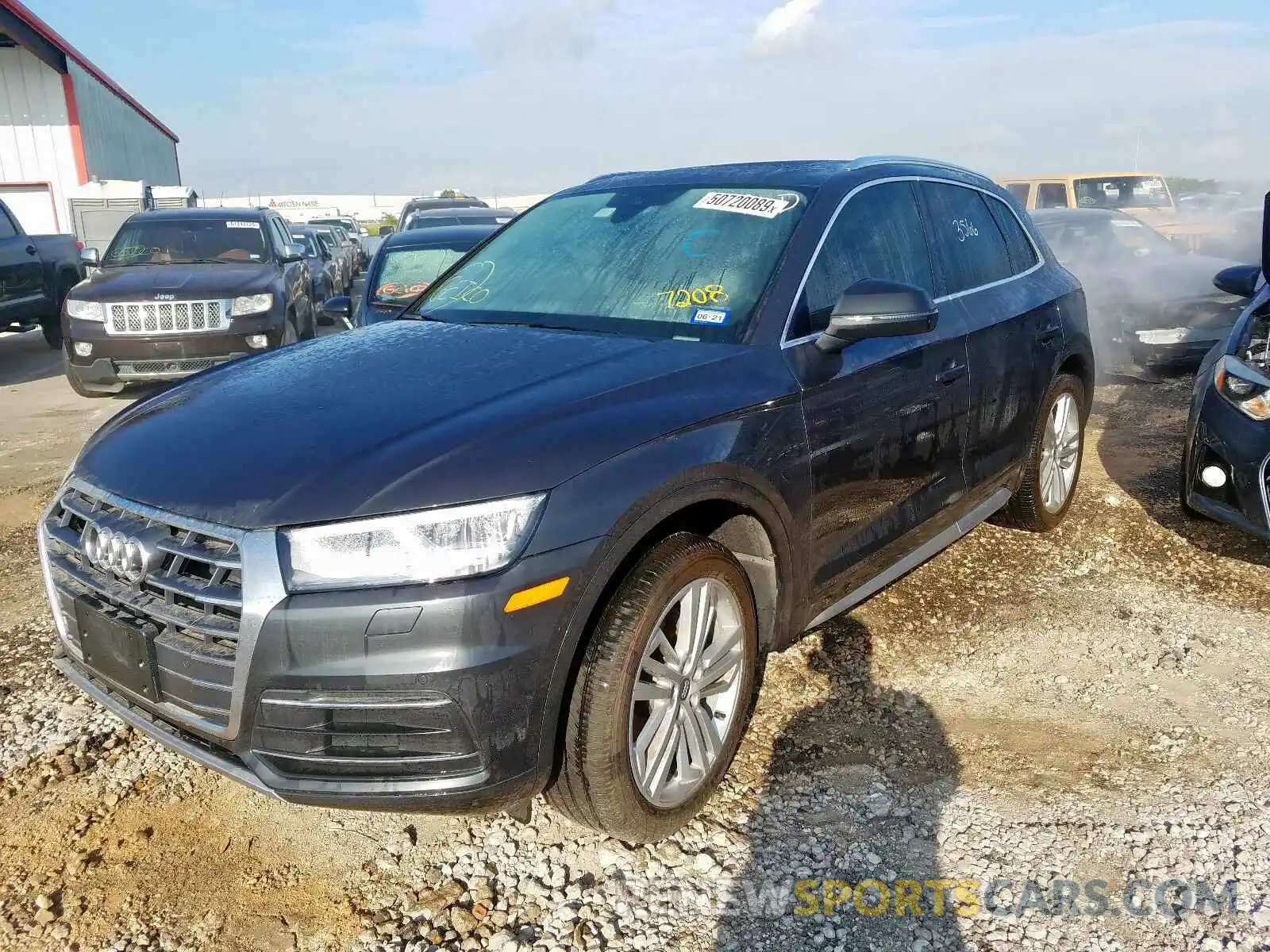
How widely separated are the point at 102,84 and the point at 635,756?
31428 millimetres

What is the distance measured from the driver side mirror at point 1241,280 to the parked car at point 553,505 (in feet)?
7.88

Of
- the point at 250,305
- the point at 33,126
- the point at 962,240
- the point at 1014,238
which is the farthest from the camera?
the point at 33,126

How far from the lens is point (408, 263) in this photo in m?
7.84

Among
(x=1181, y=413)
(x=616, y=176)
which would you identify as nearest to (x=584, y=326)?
(x=616, y=176)

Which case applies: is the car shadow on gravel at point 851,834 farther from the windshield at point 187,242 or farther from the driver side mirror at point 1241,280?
the windshield at point 187,242

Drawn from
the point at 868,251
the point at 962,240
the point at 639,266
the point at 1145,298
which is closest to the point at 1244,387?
the point at 962,240

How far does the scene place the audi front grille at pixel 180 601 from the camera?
2.16 meters

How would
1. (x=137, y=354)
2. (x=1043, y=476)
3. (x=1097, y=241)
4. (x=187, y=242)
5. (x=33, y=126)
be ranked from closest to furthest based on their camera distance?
(x=1043, y=476) → (x=137, y=354) → (x=187, y=242) → (x=1097, y=241) → (x=33, y=126)

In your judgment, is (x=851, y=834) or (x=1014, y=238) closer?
(x=851, y=834)

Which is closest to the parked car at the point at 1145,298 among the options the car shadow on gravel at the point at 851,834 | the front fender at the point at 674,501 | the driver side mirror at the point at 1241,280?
the driver side mirror at the point at 1241,280

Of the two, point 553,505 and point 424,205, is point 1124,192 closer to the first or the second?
point 424,205

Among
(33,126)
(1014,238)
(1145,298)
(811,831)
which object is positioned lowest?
(811,831)

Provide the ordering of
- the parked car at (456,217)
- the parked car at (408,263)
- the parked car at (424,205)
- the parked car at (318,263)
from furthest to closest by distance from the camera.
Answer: the parked car at (424,205) → the parked car at (456,217) → the parked car at (318,263) → the parked car at (408,263)

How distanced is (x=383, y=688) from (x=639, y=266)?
1754 millimetres
